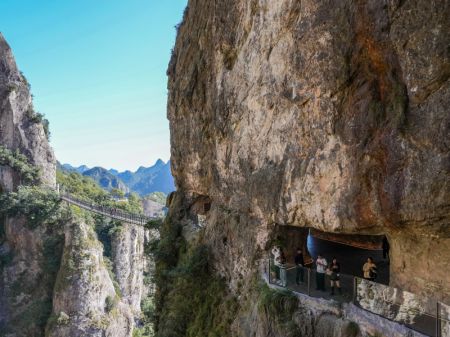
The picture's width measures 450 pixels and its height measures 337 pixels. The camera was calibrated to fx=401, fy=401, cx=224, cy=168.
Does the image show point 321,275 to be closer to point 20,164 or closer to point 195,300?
point 195,300

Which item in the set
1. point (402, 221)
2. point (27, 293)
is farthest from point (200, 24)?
point (27, 293)

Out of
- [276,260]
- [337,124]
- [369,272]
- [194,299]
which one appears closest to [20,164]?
[194,299]

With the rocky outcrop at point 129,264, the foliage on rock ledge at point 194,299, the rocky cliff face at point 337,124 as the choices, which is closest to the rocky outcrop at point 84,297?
the rocky outcrop at point 129,264

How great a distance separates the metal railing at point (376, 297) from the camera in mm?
6951

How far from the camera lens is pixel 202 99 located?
Result: 16.9 m

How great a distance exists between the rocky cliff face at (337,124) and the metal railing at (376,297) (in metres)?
1.13

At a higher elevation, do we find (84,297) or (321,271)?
(321,271)

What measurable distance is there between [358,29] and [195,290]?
12367mm

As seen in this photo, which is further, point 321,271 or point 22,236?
point 22,236

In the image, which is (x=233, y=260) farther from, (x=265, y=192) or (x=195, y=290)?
(x=265, y=192)

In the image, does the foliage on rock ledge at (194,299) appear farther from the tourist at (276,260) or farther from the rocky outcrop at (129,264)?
the rocky outcrop at (129,264)

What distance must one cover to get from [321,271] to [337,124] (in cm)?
378

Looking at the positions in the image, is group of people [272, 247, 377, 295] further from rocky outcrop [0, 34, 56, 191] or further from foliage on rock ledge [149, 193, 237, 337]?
rocky outcrop [0, 34, 56, 191]

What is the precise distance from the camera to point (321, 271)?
33.3ft
